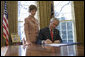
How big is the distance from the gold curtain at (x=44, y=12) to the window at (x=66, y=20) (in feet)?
1.08

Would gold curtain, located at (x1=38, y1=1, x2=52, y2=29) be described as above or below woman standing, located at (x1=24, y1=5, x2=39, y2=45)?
above

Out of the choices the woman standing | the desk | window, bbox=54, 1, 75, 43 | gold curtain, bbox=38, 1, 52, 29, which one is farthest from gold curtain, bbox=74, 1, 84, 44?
the desk

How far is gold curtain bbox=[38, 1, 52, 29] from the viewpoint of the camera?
4.50 meters

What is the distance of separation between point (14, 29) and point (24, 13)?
2.51 ft

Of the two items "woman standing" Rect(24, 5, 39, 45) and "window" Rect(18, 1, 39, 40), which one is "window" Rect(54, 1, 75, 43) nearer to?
"window" Rect(18, 1, 39, 40)

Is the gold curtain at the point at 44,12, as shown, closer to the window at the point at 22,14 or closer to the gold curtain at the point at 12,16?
the window at the point at 22,14

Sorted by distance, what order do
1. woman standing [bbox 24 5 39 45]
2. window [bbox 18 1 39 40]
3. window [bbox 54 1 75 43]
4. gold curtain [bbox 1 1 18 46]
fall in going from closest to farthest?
woman standing [bbox 24 5 39 45] < gold curtain [bbox 1 1 18 46] < window [bbox 18 1 39 40] < window [bbox 54 1 75 43]

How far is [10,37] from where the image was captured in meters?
4.15

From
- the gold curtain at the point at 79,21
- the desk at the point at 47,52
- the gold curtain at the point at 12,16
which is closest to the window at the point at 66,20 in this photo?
the gold curtain at the point at 79,21

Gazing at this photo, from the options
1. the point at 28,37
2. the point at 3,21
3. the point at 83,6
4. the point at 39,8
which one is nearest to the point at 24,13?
the point at 39,8

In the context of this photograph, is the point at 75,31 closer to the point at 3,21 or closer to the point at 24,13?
the point at 24,13

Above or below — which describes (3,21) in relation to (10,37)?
above

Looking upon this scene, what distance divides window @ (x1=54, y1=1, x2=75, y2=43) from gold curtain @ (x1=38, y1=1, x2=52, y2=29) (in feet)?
1.08

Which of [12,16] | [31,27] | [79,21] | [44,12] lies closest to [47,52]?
[31,27]
